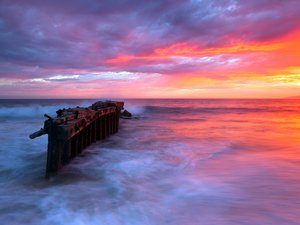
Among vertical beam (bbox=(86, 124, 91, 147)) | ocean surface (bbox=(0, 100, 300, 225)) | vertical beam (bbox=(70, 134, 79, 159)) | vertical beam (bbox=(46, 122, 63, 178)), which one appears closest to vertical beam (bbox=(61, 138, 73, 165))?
ocean surface (bbox=(0, 100, 300, 225))

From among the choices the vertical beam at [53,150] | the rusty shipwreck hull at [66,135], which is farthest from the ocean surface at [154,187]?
the rusty shipwreck hull at [66,135]

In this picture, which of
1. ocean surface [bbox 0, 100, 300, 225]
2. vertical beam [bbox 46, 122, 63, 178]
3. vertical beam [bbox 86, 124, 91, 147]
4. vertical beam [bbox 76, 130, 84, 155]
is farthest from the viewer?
vertical beam [bbox 86, 124, 91, 147]

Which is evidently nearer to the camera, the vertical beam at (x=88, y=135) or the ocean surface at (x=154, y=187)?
the ocean surface at (x=154, y=187)

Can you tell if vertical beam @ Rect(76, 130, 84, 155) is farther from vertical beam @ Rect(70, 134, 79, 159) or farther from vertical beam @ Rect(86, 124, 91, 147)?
vertical beam @ Rect(86, 124, 91, 147)

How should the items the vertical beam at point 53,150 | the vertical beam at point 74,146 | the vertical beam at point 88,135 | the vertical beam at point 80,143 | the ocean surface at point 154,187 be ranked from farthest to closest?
the vertical beam at point 88,135 → the vertical beam at point 80,143 → the vertical beam at point 74,146 → the vertical beam at point 53,150 → the ocean surface at point 154,187

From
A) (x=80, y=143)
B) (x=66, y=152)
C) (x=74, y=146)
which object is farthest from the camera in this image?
(x=80, y=143)

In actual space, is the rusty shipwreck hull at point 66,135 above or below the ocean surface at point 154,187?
above

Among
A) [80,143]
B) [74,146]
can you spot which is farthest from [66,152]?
[80,143]

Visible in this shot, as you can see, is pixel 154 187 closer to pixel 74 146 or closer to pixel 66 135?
pixel 66 135

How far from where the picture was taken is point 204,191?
6.27 metres

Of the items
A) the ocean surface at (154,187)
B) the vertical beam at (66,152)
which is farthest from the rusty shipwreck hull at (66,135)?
the ocean surface at (154,187)

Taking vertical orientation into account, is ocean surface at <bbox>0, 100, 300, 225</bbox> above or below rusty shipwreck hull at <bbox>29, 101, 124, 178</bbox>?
below

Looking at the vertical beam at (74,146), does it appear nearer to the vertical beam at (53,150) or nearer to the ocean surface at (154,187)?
the ocean surface at (154,187)

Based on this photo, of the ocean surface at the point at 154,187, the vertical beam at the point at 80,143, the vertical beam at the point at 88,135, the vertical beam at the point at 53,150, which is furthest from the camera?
the vertical beam at the point at 88,135
